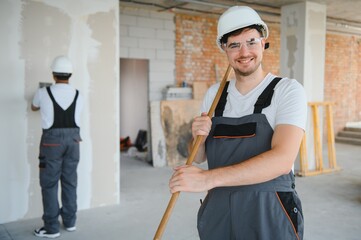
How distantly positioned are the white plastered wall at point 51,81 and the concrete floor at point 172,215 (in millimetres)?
283

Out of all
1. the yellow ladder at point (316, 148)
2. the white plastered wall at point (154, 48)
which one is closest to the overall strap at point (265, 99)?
the yellow ladder at point (316, 148)

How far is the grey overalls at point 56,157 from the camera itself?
335 centimetres

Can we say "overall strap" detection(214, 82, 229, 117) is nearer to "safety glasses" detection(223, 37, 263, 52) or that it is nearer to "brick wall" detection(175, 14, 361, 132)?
"safety glasses" detection(223, 37, 263, 52)

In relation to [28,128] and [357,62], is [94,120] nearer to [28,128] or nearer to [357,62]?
[28,128]

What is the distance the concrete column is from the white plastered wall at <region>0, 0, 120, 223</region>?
9.98ft

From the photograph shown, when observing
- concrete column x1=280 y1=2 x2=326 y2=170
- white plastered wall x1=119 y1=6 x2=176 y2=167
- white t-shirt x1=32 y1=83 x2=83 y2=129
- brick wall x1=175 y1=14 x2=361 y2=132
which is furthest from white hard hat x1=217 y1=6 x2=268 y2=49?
brick wall x1=175 y1=14 x2=361 y2=132

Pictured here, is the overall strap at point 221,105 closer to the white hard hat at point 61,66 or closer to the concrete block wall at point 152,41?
the white hard hat at point 61,66

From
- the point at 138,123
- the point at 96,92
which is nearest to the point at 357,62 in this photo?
the point at 138,123

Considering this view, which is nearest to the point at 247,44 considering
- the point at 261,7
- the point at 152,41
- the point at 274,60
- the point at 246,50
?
the point at 246,50

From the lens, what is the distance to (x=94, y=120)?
4.17 metres

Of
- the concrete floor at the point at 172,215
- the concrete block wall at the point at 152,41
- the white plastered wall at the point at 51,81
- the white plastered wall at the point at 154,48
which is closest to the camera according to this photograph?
the concrete floor at the point at 172,215

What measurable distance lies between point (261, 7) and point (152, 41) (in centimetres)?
214

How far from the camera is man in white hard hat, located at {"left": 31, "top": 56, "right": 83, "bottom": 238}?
3.36 metres

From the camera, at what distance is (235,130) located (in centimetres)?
134
